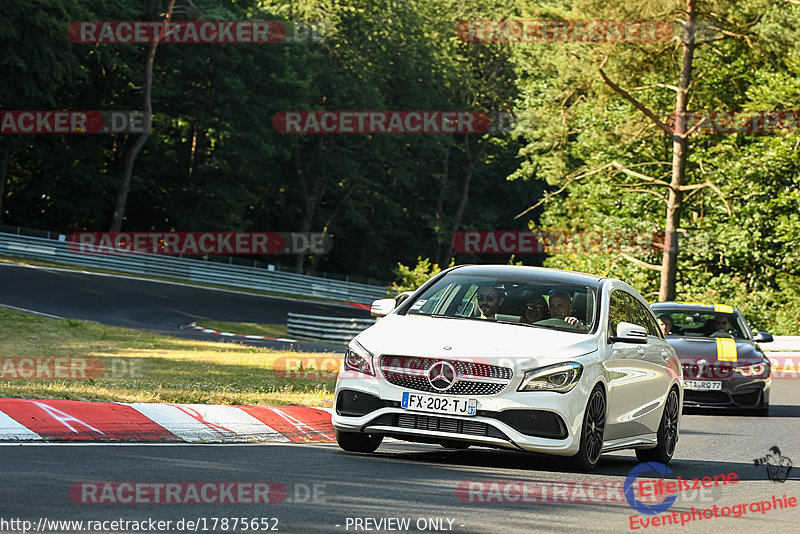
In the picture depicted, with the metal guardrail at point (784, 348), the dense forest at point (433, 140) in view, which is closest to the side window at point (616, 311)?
the metal guardrail at point (784, 348)

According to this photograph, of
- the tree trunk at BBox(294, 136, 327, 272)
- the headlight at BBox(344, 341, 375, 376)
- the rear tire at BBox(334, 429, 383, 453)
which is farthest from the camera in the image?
the tree trunk at BBox(294, 136, 327, 272)

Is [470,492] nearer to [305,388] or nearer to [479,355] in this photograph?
[479,355]

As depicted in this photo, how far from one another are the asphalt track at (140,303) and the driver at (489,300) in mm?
18335

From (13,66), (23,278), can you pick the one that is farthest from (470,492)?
(13,66)

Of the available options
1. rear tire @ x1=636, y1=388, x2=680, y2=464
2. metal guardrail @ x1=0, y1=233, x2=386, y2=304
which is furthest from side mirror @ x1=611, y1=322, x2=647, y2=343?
metal guardrail @ x1=0, y1=233, x2=386, y2=304

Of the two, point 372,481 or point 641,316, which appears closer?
point 372,481

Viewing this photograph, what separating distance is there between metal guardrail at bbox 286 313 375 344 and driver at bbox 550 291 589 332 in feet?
79.4

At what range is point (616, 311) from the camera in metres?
11.3

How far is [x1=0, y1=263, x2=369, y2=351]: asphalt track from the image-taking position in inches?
1352

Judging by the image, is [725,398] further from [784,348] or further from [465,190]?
[465,190]

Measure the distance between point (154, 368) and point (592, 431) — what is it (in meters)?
9.79

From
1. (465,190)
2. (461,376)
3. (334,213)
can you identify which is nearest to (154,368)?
(461,376)

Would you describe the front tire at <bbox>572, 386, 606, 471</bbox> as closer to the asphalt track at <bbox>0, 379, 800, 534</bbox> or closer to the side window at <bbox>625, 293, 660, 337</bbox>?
the asphalt track at <bbox>0, 379, 800, 534</bbox>

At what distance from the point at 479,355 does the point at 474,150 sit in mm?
74531
